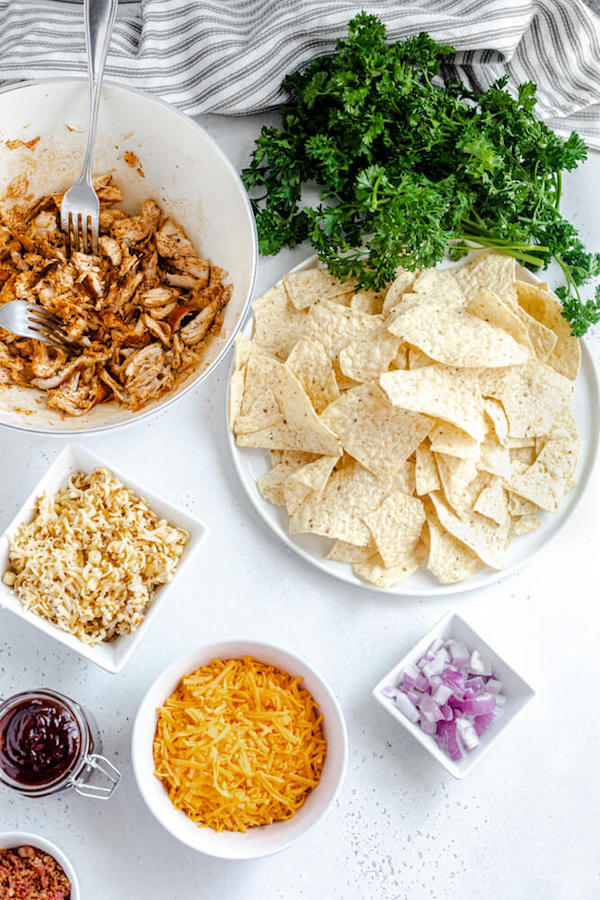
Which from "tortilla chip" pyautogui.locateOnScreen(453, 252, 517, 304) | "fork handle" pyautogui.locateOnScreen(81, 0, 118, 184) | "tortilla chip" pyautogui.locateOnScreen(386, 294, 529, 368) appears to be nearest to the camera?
"fork handle" pyautogui.locateOnScreen(81, 0, 118, 184)

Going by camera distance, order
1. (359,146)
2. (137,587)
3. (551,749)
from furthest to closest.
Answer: (551,749), (359,146), (137,587)

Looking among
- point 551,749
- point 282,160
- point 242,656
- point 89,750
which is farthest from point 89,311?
point 551,749

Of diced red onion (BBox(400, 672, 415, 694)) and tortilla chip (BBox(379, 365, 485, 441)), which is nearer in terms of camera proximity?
tortilla chip (BBox(379, 365, 485, 441))

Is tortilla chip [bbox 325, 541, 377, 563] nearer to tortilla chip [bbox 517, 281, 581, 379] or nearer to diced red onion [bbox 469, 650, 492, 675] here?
diced red onion [bbox 469, 650, 492, 675]

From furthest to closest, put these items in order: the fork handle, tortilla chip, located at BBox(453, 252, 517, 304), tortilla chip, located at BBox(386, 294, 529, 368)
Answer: tortilla chip, located at BBox(453, 252, 517, 304) → tortilla chip, located at BBox(386, 294, 529, 368) → the fork handle

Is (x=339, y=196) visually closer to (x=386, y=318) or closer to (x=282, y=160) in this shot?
(x=282, y=160)

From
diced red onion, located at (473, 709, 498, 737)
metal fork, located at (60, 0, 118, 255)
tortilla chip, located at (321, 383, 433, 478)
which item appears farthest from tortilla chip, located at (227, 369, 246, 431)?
diced red onion, located at (473, 709, 498, 737)
